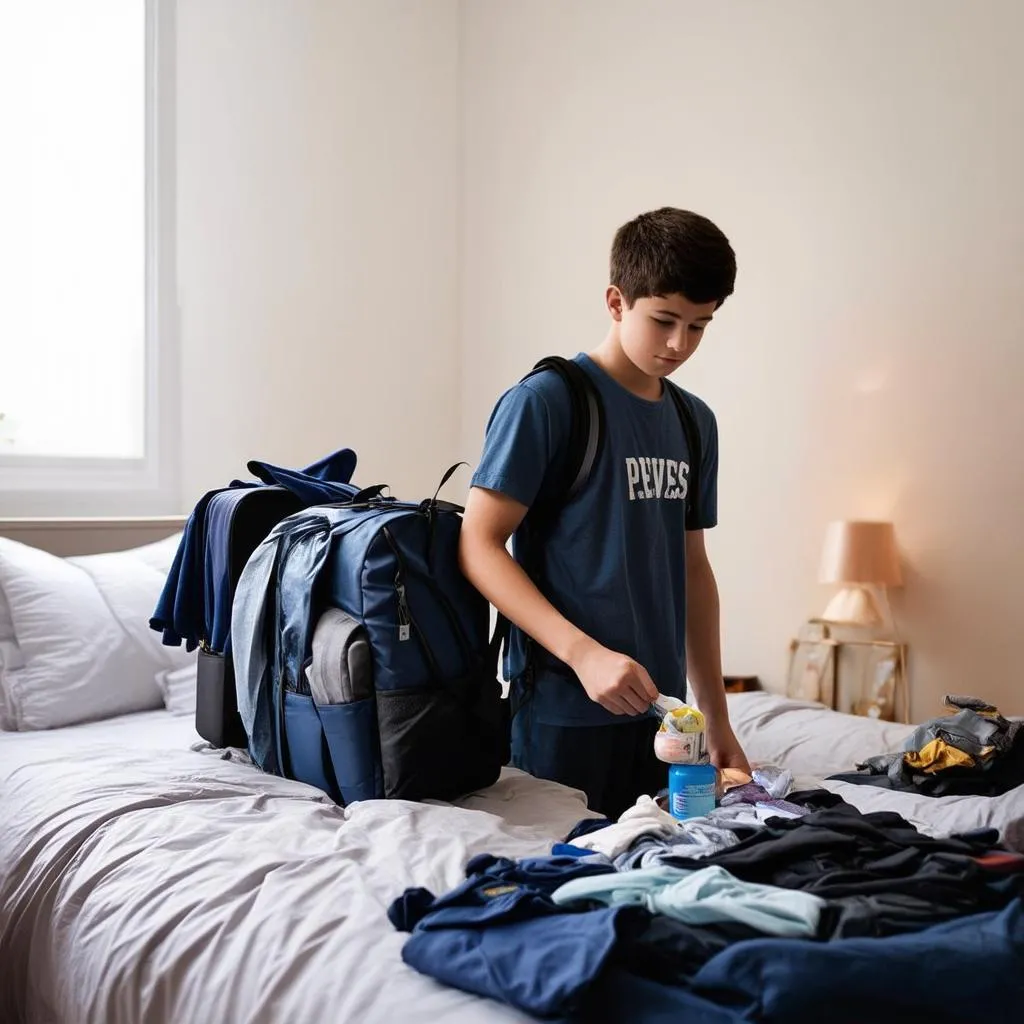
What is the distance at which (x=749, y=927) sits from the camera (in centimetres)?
90

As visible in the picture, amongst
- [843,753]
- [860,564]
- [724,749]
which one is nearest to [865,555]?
[860,564]

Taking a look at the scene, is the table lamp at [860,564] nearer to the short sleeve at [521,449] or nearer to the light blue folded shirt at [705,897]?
the short sleeve at [521,449]

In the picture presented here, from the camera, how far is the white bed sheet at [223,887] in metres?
1.05

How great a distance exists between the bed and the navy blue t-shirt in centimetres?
19

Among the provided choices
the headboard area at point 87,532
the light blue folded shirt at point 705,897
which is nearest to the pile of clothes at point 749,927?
the light blue folded shirt at point 705,897

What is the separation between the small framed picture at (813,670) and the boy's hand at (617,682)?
75.0 inches

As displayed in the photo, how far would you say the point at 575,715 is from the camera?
153 cm

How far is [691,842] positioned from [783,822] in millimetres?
93

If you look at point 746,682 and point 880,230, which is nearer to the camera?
point 880,230

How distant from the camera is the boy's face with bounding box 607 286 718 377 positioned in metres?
1.55

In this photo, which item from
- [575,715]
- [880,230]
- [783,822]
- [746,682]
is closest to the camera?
[783,822]

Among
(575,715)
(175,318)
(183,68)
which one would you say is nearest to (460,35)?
(183,68)

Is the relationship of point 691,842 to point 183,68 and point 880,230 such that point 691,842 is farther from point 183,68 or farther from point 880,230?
point 183,68

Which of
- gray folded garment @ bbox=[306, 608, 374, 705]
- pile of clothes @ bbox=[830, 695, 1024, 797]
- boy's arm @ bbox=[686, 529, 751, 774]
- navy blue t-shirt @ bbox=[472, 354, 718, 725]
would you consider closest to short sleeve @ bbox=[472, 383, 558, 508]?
navy blue t-shirt @ bbox=[472, 354, 718, 725]
